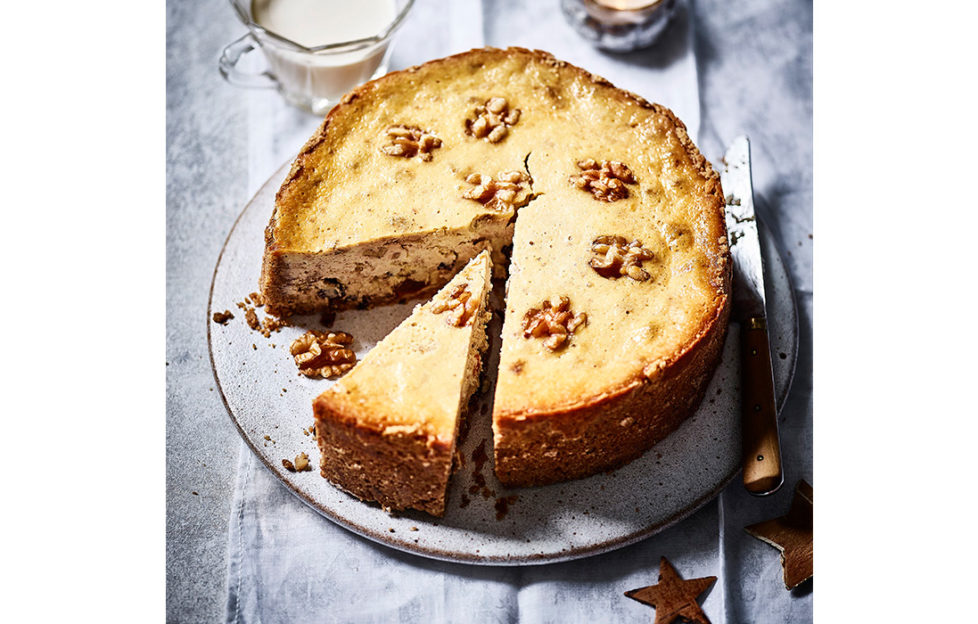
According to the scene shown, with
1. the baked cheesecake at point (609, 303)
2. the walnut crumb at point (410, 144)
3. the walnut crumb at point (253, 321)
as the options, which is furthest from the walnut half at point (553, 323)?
the walnut crumb at point (253, 321)

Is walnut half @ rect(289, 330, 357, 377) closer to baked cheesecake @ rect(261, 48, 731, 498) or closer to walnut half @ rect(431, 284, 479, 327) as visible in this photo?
baked cheesecake @ rect(261, 48, 731, 498)

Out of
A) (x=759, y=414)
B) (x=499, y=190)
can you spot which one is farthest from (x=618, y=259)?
(x=759, y=414)

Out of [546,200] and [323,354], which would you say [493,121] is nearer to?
[546,200]

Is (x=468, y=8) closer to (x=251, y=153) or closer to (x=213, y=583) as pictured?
(x=251, y=153)

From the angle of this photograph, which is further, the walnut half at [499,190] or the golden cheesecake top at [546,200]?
the walnut half at [499,190]

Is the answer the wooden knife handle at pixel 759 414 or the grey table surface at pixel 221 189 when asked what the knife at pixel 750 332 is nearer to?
the wooden knife handle at pixel 759 414

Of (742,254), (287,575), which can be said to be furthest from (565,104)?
(287,575)
